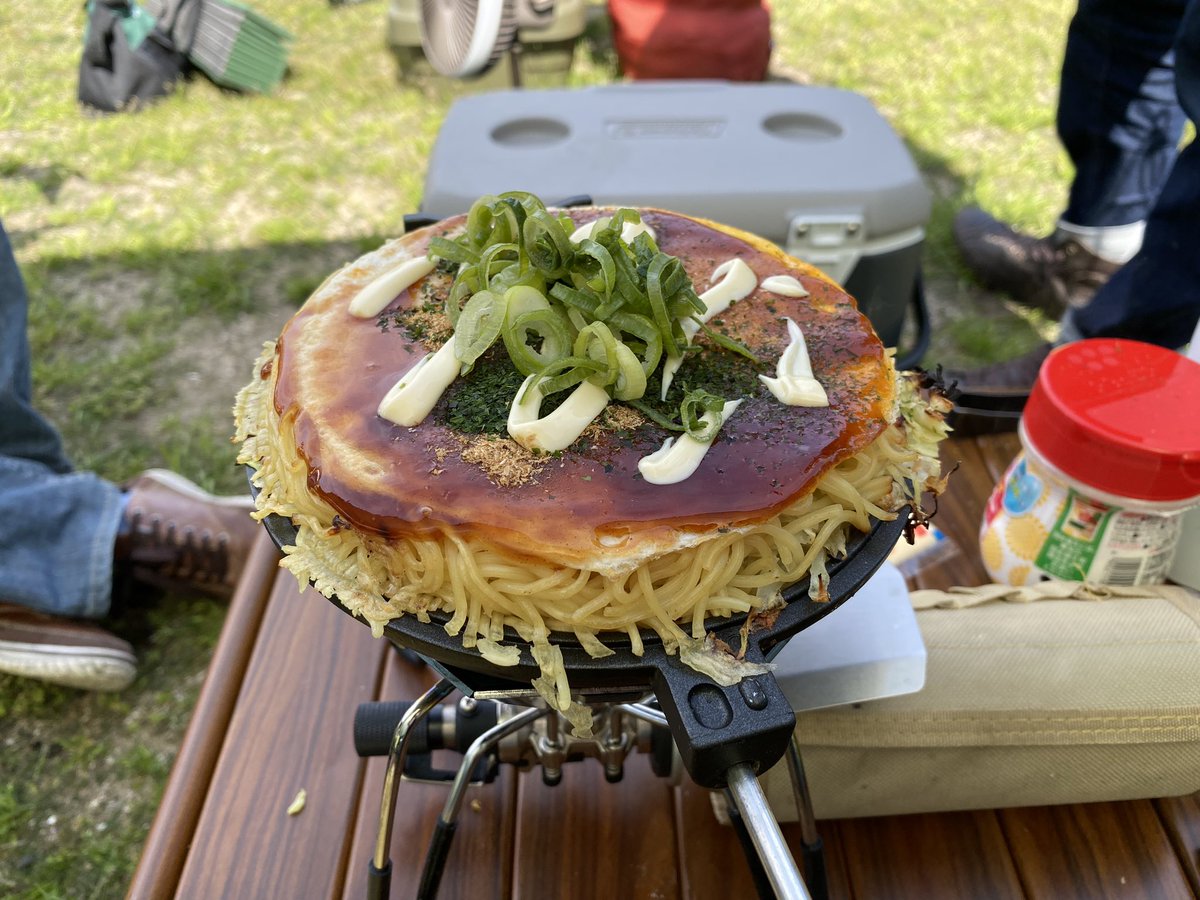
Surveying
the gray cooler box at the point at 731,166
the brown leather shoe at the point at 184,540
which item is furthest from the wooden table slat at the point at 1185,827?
the brown leather shoe at the point at 184,540

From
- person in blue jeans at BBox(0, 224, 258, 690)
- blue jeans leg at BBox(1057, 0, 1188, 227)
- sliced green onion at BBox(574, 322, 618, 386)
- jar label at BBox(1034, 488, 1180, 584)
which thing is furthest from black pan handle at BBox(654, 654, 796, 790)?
blue jeans leg at BBox(1057, 0, 1188, 227)

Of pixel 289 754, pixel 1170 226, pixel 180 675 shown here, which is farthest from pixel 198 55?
pixel 1170 226

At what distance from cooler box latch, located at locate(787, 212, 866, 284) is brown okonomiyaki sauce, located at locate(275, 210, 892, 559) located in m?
1.54

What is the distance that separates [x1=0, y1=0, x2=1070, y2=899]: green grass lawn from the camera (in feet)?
9.49

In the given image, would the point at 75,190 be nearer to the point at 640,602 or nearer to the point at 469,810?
the point at 469,810

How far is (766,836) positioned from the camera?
3.48 ft

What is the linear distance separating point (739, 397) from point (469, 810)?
1252 millimetres

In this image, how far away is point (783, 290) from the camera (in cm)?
166

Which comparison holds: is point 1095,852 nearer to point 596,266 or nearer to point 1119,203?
point 596,266

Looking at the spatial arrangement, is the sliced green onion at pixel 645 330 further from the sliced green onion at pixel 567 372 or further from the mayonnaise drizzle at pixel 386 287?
the mayonnaise drizzle at pixel 386 287

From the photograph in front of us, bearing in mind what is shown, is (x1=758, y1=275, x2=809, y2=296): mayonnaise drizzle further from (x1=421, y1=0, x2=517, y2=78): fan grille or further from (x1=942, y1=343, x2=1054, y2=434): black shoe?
(x1=421, y1=0, x2=517, y2=78): fan grille

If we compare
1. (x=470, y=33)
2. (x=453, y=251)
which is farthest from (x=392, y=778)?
(x=470, y=33)

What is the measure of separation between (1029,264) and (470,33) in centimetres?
287

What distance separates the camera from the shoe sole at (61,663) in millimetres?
2850
